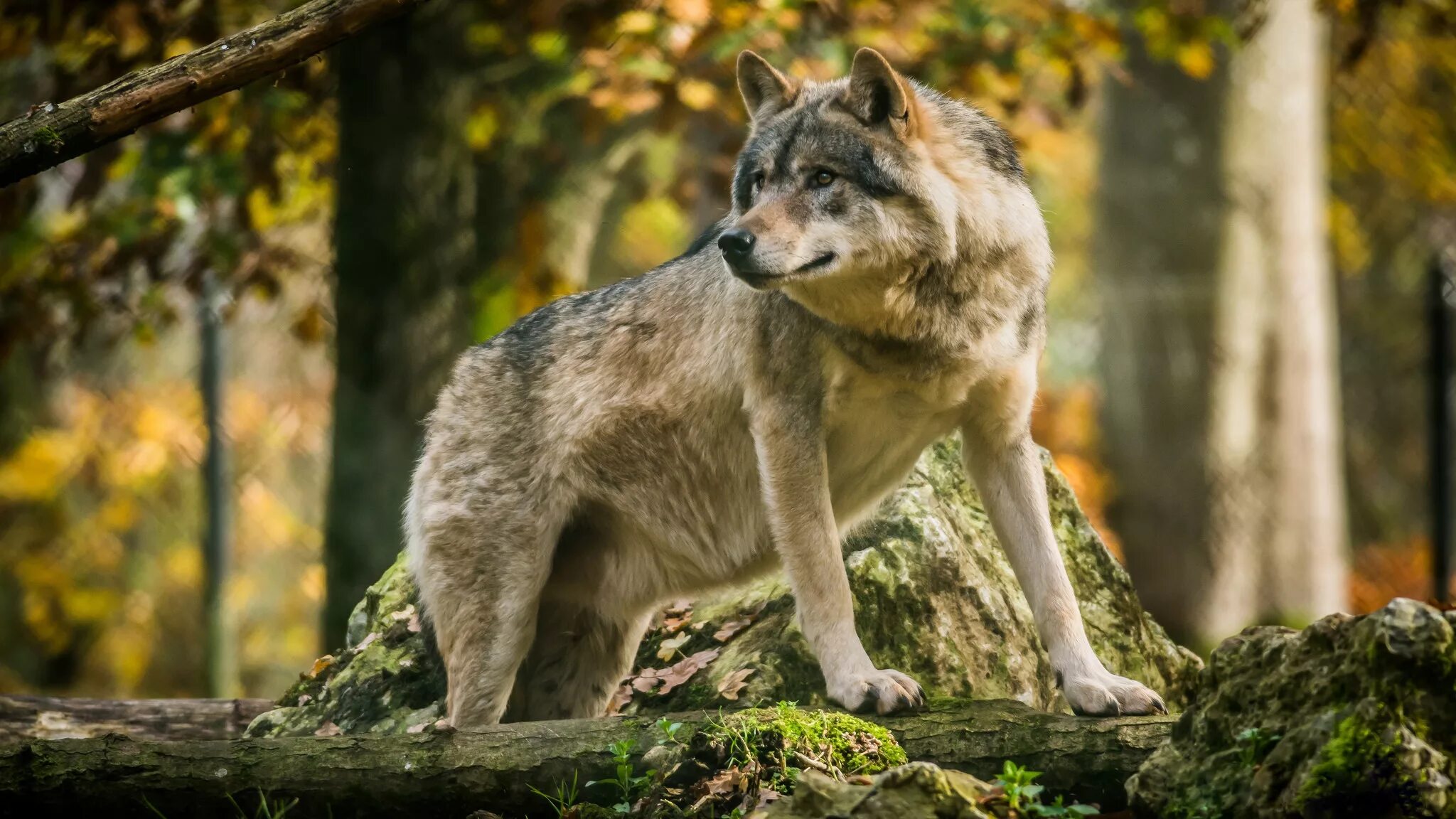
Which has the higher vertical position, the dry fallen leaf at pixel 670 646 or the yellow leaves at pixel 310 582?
the dry fallen leaf at pixel 670 646

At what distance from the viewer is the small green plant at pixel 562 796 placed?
127 inches

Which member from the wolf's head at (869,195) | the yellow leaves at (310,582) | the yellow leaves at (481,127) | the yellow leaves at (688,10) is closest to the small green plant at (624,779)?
the wolf's head at (869,195)

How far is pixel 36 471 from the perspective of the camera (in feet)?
38.2

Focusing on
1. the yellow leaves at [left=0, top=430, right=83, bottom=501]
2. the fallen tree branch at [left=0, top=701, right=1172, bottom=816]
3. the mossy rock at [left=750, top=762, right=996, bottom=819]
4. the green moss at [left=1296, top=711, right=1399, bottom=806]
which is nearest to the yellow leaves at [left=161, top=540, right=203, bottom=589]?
the yellow leaves at [left=0, top=430, right=83, bottom=501]

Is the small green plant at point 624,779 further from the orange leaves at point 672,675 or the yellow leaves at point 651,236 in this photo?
the yellow leaves at point 651,236

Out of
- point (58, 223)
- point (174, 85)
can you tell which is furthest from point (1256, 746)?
point (58, 223)

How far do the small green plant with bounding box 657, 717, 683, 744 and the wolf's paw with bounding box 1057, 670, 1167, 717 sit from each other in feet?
3.75

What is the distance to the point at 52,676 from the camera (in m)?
12.2

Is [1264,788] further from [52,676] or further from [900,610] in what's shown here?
[52,676]

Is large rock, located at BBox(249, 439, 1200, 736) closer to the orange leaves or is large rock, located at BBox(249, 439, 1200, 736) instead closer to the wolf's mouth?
the orange leaves

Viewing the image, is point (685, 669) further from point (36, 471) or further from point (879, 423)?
point (36, 471)

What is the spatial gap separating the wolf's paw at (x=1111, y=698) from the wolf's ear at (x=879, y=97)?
1.71 m

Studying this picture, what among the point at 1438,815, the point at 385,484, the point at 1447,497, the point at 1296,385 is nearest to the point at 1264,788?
the point at 1438,815

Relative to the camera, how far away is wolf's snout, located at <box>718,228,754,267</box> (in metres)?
3.65
